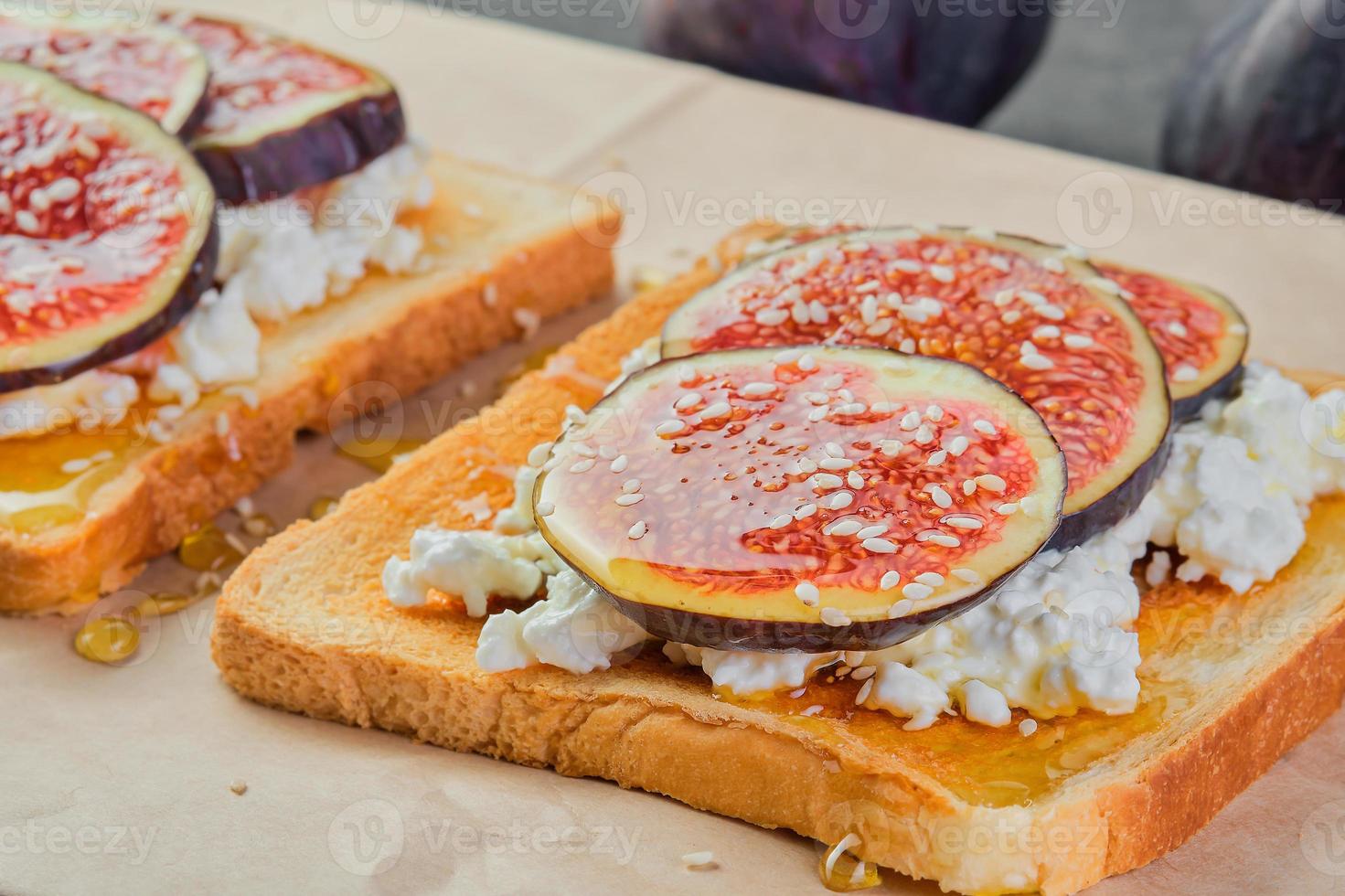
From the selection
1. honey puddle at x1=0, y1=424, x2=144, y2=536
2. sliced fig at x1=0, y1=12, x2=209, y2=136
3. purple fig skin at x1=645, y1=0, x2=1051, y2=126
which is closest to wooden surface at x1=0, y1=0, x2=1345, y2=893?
honey puddle at x1=0, y1=424, x2=144, y2=536

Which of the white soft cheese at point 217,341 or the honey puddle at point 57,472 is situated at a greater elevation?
the white soft cheese at point 217,341

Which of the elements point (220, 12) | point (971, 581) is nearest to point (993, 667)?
point (971, 581)

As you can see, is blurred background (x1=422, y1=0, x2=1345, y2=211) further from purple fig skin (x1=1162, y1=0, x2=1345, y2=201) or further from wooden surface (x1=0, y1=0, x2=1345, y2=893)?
wooden surface (x1=0, y1=0, x2=1345, y2=893)

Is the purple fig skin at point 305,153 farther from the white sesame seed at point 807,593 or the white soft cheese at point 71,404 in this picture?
the white sesame seed at point 807,593

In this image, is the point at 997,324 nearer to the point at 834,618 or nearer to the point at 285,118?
the point at 834,618

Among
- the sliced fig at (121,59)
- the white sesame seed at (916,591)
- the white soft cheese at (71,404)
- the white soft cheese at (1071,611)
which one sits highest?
the sliced fig at (121,59)

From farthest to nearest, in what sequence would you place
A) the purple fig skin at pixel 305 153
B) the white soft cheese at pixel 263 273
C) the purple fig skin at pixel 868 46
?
1. the purple fig skin at pixel 868 46
2. the purple fig skin at pixel 305 153
3. the white soft cheese at pixel 263 273

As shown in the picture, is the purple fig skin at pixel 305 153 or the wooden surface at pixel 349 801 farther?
the purple fig skin at pixel 305 153


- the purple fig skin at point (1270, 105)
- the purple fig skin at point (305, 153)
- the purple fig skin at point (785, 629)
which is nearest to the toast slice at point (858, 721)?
the purple fig skin at point (785, 629)
